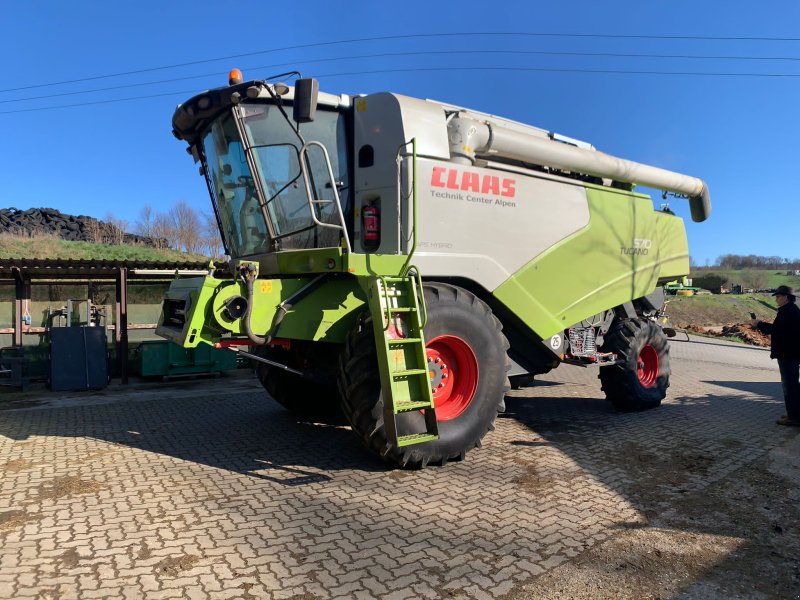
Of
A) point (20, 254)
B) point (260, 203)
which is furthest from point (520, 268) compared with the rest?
point (20, 254)

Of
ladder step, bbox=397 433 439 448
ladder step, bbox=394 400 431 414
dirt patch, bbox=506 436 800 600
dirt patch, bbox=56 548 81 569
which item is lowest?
dirt patch, bbox=506 436 800 600

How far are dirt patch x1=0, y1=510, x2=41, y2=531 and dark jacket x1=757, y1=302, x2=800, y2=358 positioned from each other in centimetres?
736

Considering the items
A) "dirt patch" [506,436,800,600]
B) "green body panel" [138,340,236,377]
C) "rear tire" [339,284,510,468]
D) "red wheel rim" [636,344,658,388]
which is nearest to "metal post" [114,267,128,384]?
"green body panel" [138,340,236,377]

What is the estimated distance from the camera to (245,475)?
178 inches

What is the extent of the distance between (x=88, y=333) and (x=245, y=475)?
6.39 metres

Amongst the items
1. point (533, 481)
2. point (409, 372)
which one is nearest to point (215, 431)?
point (409, 372)

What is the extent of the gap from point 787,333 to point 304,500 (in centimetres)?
581

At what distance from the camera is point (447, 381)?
4977 mm

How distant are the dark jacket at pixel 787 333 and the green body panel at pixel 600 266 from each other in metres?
1.55

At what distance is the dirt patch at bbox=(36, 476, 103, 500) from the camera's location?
407 centimetres

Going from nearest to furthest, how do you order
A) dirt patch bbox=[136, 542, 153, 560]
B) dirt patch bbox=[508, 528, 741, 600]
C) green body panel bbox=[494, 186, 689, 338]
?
dirt patch bbox=[508, 528, 741, 600], dirt patch bbox=[136, 542, 153, 560], green body panel bbox=[494, 186, 689, 338]

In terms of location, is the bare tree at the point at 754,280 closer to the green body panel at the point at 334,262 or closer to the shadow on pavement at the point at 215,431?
the shadow on pavement at the point at 215,431

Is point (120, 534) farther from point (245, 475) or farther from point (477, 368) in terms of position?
point (477, 368)

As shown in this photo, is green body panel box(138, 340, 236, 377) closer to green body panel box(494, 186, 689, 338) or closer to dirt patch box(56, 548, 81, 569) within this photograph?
green body panel box(494, 186, 689, 338)
